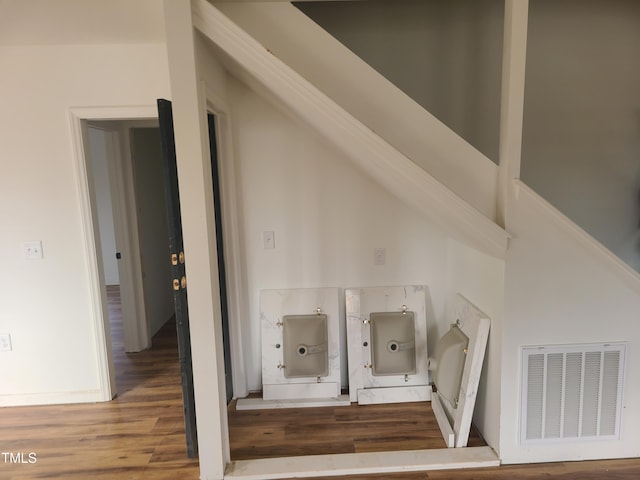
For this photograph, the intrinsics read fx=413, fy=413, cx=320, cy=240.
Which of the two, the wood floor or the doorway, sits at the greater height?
the doorway

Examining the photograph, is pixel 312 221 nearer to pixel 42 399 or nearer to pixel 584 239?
pixel 584 239

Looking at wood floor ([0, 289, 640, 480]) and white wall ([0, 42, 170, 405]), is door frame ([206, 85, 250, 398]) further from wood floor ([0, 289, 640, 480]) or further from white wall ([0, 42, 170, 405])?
white wall ([0, 42, 170, 405])

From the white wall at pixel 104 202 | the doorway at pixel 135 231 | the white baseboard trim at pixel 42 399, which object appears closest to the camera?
the white baseboard trim at pixel 42 399

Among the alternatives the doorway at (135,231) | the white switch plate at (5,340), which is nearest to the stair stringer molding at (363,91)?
the doorway at (135,231)

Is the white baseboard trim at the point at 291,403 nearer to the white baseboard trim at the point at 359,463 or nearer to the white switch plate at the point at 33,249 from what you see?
the white baseboard trim at the point at 359,463

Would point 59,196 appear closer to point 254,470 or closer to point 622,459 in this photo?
point 254,470

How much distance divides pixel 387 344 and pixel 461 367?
544 millimetres

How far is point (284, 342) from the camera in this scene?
2756 millimetres

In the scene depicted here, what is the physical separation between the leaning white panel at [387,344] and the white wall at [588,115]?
4.18 feet

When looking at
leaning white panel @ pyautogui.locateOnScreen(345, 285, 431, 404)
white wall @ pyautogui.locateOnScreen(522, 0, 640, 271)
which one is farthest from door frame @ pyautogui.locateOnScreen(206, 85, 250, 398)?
white wall @ pyautogui.locateOnScreen(522, 0, 640, 271)

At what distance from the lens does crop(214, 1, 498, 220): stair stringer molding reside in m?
2.00

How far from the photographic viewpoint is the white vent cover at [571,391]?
2086mm

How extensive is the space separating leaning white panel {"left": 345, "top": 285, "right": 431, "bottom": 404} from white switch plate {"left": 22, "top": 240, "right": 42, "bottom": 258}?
204 centimetres

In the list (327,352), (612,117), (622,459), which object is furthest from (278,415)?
(612,117)
